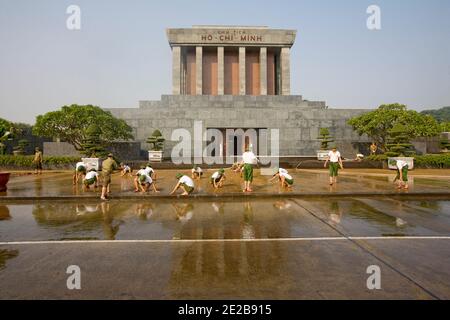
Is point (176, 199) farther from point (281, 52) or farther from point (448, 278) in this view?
point (281, 52)

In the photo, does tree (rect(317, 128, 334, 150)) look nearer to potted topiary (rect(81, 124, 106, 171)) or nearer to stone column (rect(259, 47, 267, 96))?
stone column (rect(259, 47, 267, 96))

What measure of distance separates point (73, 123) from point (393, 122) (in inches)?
1087

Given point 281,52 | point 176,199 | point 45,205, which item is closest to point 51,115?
point 45,205

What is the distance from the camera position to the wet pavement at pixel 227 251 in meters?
3.72

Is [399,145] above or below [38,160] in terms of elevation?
above

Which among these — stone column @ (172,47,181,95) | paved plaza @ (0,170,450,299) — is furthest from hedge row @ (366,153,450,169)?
stone column @ (172,47,181,95)

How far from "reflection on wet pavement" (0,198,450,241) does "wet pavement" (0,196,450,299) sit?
0.03 metres

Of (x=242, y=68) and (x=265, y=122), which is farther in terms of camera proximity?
(x=242, y=68)

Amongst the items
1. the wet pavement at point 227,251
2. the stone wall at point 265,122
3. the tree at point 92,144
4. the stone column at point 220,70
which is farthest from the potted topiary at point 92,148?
the stone column at point 220,70

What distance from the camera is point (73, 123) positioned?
24188 mm

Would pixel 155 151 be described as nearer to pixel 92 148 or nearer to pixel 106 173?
pixel 92 148

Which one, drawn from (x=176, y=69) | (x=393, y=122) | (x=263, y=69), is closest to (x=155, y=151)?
(x=176, y=69)

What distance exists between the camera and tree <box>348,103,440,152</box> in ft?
78.6
